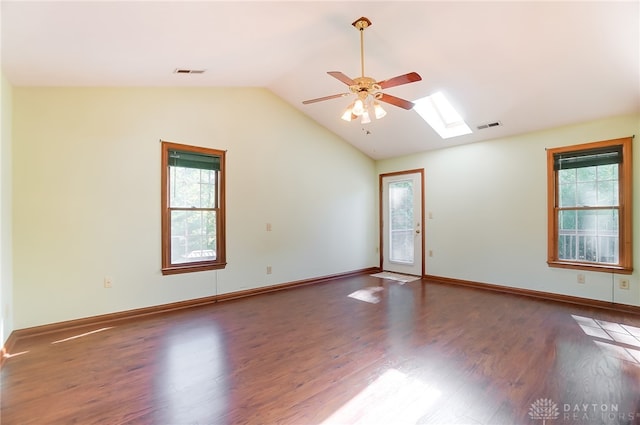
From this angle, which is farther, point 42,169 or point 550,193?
point 550,193

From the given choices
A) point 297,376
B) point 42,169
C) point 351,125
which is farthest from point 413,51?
point 42,169

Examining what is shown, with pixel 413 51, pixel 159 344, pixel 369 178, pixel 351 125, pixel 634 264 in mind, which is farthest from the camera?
pixel 369 178

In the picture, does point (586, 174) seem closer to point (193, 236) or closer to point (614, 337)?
point (614, 337)

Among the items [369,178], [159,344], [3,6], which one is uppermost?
[3,6]

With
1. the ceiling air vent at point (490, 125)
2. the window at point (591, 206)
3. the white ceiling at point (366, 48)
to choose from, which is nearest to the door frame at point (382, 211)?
the ceiling air vent at point (490, 125)

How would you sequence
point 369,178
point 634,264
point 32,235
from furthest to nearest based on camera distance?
point 369,178 < point 634,264 < point 32,235

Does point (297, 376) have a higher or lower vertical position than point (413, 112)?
lower

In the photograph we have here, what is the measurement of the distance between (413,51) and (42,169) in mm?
4121

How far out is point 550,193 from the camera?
4.29 metres

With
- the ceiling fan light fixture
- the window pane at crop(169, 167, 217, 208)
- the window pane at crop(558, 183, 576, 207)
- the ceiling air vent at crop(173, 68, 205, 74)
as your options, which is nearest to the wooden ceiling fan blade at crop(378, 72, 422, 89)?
the ceiling fan light fixture

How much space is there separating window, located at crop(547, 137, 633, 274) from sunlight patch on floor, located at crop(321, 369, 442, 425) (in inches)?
137

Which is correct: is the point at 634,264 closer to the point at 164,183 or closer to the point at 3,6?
the point at 164,183

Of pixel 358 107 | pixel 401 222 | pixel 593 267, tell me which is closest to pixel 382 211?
pixel 401 222

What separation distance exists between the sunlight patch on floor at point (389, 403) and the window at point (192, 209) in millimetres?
2877
